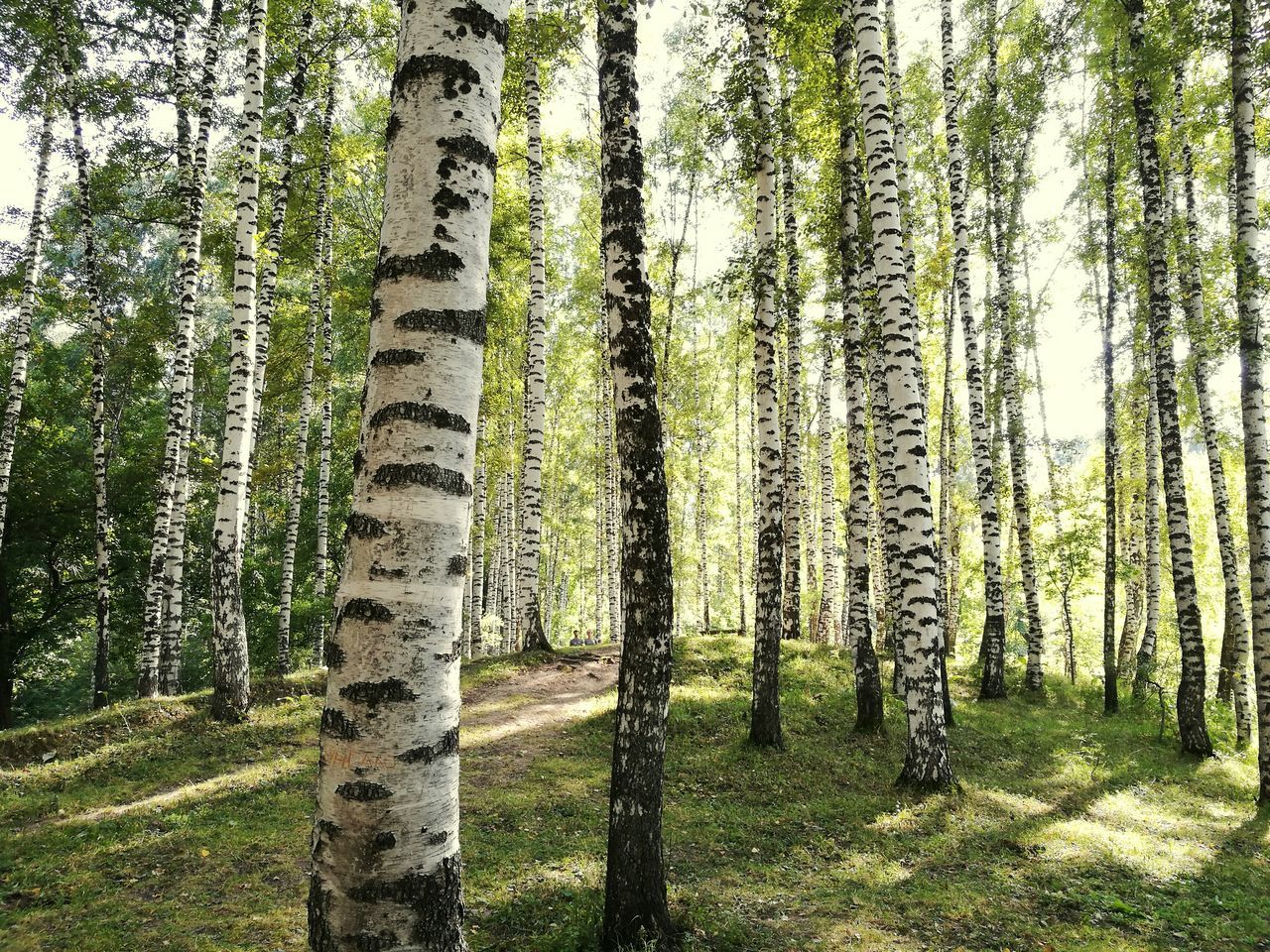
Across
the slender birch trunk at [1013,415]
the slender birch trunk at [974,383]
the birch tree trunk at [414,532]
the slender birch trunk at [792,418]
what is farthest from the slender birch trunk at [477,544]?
the birch tree trunk at [414,532]

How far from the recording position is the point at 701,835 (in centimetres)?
689

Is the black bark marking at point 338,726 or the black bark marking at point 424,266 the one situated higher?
the black bark marking at point 424,266

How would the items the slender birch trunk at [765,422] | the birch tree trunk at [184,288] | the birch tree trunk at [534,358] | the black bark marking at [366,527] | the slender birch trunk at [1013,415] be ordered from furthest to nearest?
the slender birch trunk at [1013,415] < the birch tree trunk at [534,358] < the birch tree trunk at [184,288] < the slender birch trunk at [765,422] < the black bark marking at [366,527]

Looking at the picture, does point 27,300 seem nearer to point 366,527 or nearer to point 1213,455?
point 366,527

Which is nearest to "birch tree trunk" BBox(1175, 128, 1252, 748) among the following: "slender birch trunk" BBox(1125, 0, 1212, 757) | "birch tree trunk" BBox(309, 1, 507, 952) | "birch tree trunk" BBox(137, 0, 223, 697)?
"slender birch trunk" BBox(1125, 0, 1212, 757)

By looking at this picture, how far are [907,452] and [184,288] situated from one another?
11.8m

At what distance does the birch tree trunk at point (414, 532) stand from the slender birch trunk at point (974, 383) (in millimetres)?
13713

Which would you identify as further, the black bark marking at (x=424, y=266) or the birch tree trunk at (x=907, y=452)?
the birch tree trunk at (x=907, y=452)

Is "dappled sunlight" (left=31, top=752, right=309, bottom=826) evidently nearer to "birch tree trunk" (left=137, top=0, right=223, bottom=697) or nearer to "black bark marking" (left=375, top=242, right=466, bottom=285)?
"birch tree trunk" (left=137, top=0, right=223, bottom=697)

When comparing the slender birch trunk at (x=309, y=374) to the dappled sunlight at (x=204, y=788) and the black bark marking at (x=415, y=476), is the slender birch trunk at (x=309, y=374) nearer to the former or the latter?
the dappled sunlight at (x=204, y=788)

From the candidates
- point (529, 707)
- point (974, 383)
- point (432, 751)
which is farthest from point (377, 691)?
point (974, 383)

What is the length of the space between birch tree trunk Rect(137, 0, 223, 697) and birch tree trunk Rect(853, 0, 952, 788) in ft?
32.5

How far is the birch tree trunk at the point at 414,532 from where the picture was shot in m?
2.00

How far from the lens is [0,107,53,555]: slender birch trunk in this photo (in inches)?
486
